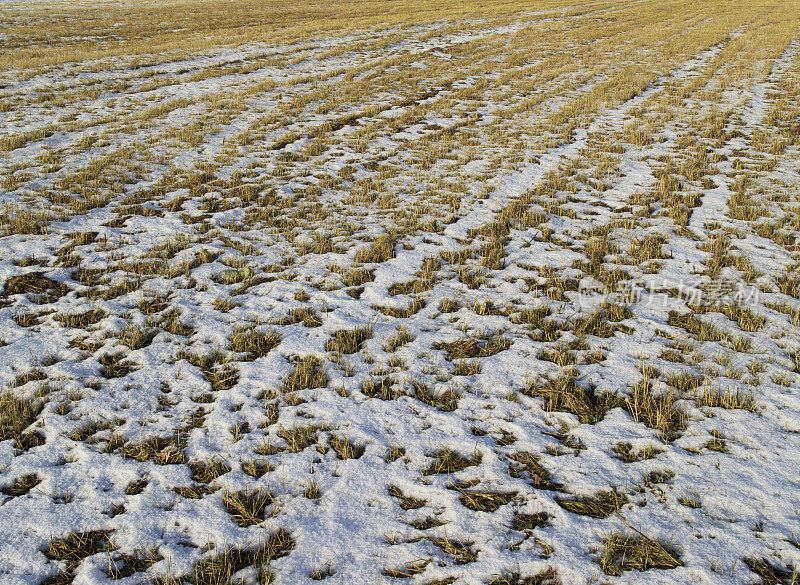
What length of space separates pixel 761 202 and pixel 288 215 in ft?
22.2

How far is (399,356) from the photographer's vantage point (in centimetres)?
447

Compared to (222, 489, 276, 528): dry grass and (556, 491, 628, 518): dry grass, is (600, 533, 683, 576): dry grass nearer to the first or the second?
(556, 491, 628, 518): dry grass

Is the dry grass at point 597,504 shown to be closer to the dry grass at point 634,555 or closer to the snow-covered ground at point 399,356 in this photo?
the snow-covered ground at point 399,356

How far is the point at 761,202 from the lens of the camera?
733 cm

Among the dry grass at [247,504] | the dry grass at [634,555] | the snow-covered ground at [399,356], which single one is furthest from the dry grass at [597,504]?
the dry grass at [247,504]

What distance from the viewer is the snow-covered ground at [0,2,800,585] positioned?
2.89m

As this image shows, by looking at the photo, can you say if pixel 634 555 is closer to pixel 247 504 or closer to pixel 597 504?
pixel 597 504

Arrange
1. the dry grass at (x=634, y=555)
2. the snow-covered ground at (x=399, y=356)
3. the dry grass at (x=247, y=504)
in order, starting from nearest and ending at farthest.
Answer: the dry grass at (x=634, y=555) → the snow-covered ground at (x=399, y=356) → the dry grass at (x=247, y=504)

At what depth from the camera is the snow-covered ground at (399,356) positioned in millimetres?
2887

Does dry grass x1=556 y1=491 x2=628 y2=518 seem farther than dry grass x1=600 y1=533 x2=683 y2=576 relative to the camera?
Yes

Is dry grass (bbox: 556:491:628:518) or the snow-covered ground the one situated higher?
the snow-covered ground

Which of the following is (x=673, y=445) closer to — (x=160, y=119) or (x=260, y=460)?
(x=260, y=460)

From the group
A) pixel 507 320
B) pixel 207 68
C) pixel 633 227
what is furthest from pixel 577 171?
pixel 207 68

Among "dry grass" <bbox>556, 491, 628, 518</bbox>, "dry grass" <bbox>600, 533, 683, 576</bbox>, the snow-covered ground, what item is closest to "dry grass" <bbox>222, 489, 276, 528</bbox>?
the snow-covered ground
